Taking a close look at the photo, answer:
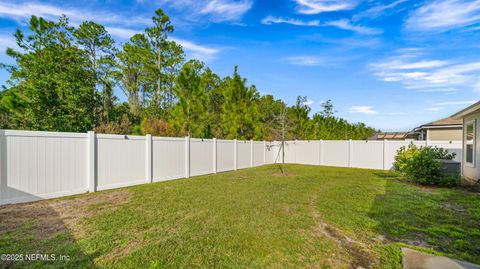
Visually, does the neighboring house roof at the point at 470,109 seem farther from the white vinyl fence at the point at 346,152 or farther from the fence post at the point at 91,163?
the fence post at the point at 91,163

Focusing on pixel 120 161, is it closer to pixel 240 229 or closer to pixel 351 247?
pixel 240 229

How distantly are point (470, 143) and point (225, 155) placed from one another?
33.4ft

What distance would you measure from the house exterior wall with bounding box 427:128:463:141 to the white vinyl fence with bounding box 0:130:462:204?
384 centimetres

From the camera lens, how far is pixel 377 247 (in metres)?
2.92

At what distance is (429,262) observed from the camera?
2473mm

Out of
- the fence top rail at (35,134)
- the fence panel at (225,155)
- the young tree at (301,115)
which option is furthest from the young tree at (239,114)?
the fence top rail at (35,134)

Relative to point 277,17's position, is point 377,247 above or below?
below

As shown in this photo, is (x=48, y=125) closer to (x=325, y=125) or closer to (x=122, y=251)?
(x=122, y=251)

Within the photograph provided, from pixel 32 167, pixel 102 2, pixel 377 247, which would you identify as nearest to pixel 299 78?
pixel 102 2

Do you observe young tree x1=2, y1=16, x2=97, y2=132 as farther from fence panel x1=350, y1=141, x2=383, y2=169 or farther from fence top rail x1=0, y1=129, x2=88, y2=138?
fence panel x1=350, y1=141, x2=383, y2=169

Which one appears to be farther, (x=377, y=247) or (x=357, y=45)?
(x=357, y=45)

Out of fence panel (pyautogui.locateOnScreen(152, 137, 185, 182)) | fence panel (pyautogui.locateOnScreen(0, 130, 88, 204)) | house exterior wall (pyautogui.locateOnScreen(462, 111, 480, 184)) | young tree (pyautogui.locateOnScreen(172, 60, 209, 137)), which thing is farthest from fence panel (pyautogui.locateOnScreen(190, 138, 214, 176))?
house exterior wall (pyautogui.locateOnScreen(462, 111, 480, 184))

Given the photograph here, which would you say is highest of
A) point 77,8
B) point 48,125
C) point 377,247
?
point 77,8

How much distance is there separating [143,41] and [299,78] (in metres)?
13.9
